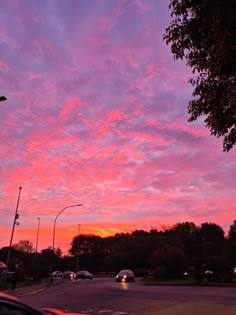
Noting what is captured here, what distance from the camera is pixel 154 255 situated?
65.4 metres

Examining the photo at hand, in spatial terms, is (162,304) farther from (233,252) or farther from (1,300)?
(233,252)

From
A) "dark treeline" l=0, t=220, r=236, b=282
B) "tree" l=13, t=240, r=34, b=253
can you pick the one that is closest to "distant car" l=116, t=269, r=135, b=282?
"dark treeline" l=0, t=220, r=236, b=282

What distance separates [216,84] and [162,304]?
46.5ft

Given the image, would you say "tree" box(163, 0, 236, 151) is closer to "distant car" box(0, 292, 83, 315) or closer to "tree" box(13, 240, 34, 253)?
"distant car" box(0, 292, 83, 315)

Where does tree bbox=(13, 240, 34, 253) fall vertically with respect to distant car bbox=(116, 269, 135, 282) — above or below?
above

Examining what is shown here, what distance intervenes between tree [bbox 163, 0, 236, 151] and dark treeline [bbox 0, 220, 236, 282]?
3898 cm

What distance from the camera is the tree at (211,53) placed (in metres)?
8.80

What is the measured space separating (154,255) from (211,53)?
57793mm

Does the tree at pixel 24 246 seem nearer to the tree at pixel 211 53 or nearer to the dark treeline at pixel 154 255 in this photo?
the dark treeline at pixel 154 255

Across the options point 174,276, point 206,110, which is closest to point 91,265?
point 174,276

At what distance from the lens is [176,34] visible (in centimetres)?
995

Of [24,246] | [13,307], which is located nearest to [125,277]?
[13,307]

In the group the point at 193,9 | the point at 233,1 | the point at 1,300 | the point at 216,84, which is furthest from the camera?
the point at 216,84

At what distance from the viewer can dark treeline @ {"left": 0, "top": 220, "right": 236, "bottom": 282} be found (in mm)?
61312
